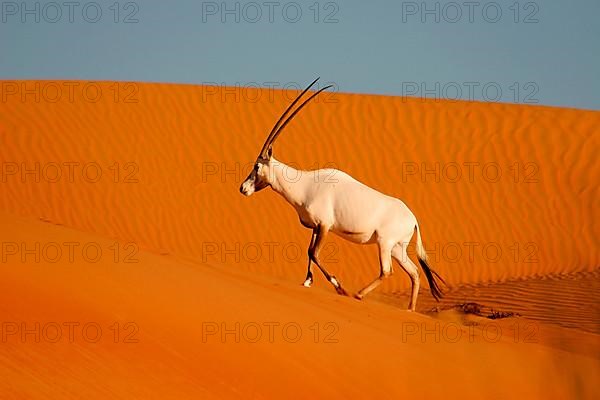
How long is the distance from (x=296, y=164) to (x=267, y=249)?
193 inches

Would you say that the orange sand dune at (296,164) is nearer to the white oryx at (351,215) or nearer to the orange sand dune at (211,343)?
the white oryx at (351,215)

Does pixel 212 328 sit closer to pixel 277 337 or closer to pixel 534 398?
pixel 277 337

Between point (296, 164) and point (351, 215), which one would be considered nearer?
point (351, 215)

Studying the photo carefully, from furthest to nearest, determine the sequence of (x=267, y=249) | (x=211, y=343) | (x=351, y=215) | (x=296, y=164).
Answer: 1. (x=296, y=164)
2. (x=267, y=249)
3. (x=351, y=215)
4. (x=211, y=343)

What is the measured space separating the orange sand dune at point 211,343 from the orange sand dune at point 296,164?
1172 centimetres

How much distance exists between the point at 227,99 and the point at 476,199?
379 inches

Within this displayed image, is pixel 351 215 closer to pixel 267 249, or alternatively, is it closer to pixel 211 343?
pixel 211 343

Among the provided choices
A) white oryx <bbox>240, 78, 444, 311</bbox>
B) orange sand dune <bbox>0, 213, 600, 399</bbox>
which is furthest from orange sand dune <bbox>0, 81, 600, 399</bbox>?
white oryx <bbox>240, 78, 444, 311</bbox>

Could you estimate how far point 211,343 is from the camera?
15.3 ft

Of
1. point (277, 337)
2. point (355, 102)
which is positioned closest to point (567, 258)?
point (355, 102)

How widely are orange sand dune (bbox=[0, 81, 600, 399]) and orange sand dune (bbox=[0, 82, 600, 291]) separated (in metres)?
0.07

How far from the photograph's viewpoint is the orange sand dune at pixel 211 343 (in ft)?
13.2

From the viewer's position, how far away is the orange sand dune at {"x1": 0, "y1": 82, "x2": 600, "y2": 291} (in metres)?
20.2

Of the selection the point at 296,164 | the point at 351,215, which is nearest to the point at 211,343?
the point at 351,215
